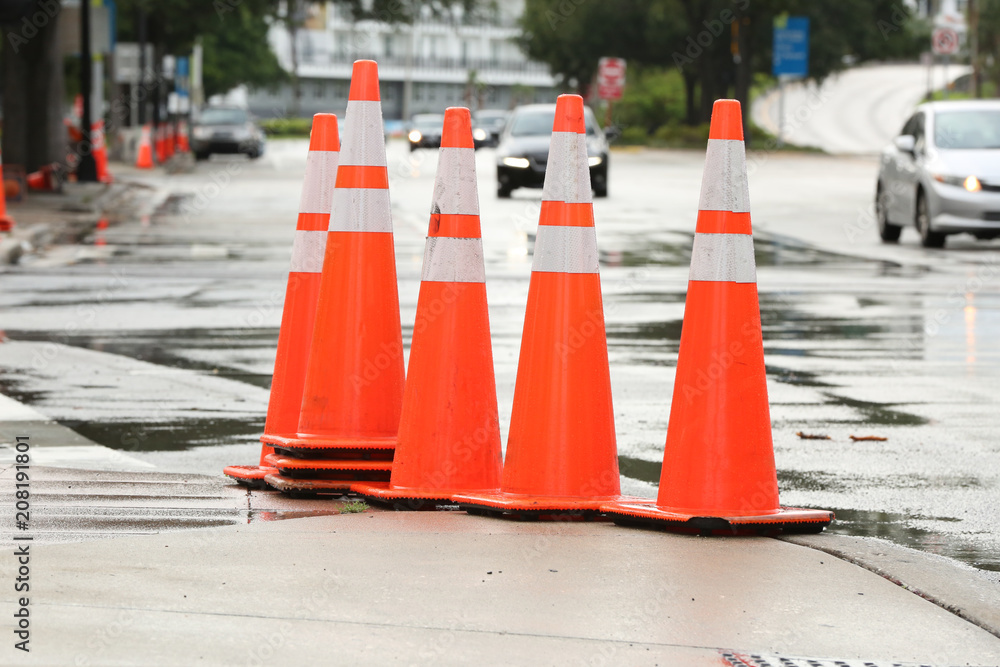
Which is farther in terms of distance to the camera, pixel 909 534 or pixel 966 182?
pixel 966 182

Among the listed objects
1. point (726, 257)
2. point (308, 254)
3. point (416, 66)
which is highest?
point (416, 66)

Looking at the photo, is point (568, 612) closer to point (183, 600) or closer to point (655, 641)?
point (655, 641)

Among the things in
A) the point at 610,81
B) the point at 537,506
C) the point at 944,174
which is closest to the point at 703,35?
the point at 610,81

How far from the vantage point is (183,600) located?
4105 millimetres

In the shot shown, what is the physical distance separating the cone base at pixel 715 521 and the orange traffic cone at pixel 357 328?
0.94 metres

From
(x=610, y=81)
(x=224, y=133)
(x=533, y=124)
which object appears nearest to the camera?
(x=533, y=124)

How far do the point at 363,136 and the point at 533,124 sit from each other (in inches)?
932

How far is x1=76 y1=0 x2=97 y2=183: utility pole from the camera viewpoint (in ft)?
100

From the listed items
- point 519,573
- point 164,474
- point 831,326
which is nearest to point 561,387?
point 519,573

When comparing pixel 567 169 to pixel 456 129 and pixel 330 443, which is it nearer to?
pixel 456 129

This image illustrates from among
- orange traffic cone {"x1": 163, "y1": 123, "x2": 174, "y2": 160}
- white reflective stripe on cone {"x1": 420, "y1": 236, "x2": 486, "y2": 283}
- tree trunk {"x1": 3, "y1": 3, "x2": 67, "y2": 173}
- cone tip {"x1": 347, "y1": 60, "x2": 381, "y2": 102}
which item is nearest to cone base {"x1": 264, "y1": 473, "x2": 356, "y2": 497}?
white reflective stripe on cone {"x1": 420, "y1": 236, "x2": 486, "y2": 283}

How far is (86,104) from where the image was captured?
3120 cm

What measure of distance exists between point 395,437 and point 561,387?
30.0 inches

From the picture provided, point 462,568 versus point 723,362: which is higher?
point 723,362
